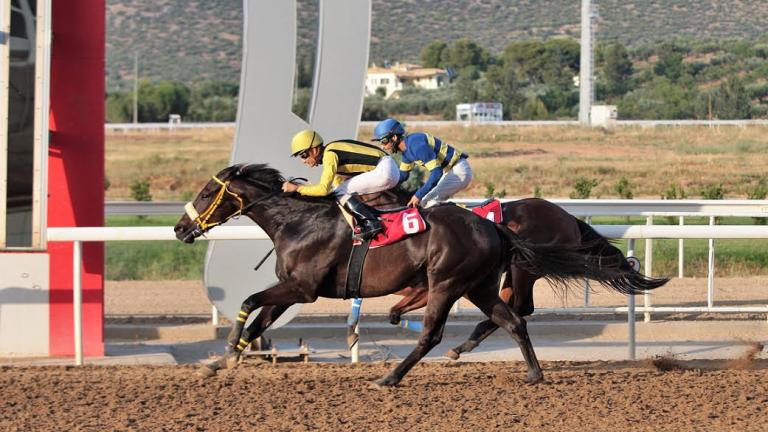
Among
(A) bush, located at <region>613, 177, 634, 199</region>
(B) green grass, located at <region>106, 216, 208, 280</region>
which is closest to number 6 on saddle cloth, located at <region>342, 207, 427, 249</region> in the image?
(B) green grass, located at <region>106, 216, 208, 280</region>

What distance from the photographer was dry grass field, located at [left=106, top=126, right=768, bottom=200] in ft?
91.3

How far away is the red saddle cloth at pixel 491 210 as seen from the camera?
716 cm

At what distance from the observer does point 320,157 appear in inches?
254

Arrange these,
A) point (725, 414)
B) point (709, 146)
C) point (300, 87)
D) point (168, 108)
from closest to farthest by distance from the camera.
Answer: point (725, 414), point (300, 87), point (709, 146), point (168, 108)

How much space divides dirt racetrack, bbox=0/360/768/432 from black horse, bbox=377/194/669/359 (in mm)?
355

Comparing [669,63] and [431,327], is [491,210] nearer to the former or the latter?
[431,327]

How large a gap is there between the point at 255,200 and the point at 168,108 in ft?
157

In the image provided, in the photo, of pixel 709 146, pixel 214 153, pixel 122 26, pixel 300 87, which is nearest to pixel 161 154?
pixel 214 153

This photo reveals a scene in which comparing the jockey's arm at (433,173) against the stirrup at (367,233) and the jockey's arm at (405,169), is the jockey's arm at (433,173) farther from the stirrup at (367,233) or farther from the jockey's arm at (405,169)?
the stirrup at (367,233)

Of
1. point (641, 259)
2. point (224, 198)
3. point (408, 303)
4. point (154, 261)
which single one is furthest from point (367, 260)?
point (154, 261)

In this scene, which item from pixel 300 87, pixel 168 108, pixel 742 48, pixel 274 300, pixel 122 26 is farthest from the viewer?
pixel 122 26

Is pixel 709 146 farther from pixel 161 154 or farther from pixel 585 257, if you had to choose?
pixel 585 257

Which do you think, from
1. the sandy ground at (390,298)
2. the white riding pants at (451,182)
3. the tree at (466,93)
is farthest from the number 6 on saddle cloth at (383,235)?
the tree at (466,93)

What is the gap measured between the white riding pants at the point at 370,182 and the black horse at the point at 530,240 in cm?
52
